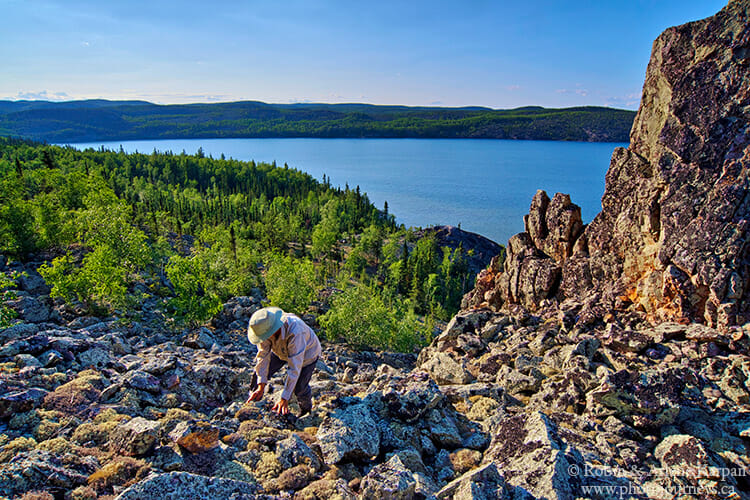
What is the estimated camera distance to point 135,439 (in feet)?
22.2

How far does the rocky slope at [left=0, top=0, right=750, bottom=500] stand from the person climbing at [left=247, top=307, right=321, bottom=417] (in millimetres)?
553

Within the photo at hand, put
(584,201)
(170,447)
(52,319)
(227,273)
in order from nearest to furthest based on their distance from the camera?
(170,447) < (52,319) < (227,273) < (584,201)

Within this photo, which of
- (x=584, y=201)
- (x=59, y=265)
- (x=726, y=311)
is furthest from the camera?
(x=584, y=201)

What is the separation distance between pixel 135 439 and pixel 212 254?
3278 centimetres

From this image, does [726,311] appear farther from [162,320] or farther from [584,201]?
[584,201]

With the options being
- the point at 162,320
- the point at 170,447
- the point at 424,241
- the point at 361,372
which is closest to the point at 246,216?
the point at 424,241

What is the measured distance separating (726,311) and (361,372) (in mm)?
12470

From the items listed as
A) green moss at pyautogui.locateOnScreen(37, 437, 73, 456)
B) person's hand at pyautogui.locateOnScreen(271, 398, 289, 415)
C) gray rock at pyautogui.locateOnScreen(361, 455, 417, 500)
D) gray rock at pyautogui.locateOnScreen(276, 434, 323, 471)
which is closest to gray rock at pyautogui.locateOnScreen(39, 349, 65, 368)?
green moss at pyautogui.locateOnScreen(37, 437, 73, 456)

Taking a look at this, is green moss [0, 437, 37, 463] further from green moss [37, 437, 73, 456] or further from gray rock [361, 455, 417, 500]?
gray rock [361, 455, 417, 500]

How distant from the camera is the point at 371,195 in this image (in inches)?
6171

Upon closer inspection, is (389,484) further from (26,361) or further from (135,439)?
(26,361)

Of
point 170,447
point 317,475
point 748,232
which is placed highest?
point 748,232

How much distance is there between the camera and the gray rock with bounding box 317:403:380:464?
302 inches

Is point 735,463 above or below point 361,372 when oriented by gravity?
above
